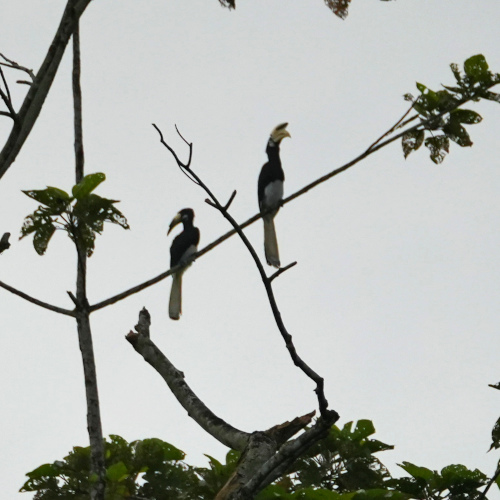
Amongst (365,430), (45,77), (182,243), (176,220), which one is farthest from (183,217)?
(45,77)

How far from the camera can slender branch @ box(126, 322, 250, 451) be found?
4.24 m

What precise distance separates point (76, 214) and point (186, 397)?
147 centimetres

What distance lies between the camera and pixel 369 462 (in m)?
5.74

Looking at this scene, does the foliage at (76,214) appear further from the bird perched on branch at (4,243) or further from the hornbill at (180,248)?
the hornbill at (180,248)

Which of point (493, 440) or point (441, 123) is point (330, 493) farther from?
point (441, 123)

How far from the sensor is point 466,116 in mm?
4441

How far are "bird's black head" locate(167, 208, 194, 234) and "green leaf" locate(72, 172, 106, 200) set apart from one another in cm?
638

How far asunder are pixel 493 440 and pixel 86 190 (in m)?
2.14

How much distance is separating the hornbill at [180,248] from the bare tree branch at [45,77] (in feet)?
19.4

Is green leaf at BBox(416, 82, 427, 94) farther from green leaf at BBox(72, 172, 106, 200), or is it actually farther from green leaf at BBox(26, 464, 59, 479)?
green leaf at BBox(26, 464, 59, 479)

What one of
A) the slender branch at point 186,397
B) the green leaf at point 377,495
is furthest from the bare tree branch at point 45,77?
the green leaf at point 377,495

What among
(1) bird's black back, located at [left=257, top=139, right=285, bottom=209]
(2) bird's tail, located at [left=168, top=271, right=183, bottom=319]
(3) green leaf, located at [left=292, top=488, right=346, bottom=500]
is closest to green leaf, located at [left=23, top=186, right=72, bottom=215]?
(3) green leaf, located at [left=292, top=488, right=346, bottom=500]

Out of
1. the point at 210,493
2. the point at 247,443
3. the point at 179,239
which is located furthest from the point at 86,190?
the point at 179,239

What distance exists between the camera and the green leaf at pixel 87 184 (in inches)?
146
